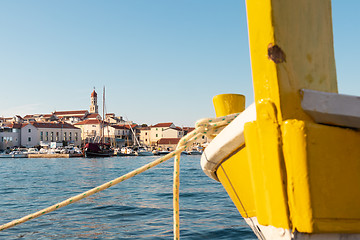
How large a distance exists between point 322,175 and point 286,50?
21.9 inches

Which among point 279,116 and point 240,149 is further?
point 240,149

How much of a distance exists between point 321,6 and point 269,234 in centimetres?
110

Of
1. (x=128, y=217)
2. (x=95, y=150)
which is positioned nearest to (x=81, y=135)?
(x=95, y=150)

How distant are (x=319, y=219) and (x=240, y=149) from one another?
528 millimetres

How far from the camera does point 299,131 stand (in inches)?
58.4

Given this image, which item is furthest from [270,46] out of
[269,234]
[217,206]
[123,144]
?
[123,144]

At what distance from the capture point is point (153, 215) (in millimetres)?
8625

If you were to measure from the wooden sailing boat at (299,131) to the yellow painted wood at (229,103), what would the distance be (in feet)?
4.10

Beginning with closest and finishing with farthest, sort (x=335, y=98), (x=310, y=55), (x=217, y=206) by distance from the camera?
(x=335, y=98), (x=310, y=55), (x=217, y=206)

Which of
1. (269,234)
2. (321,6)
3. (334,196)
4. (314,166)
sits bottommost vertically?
(269,234)

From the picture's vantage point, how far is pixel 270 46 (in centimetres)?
154

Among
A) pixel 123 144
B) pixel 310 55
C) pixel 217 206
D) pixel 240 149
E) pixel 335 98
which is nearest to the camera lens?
pixel 335 98

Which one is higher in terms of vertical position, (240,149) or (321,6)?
(321,6)

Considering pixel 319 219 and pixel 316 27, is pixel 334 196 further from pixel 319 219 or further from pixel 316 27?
pixel 316 27
